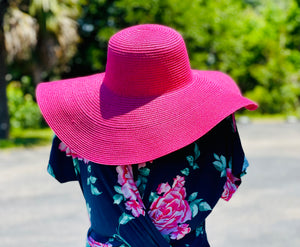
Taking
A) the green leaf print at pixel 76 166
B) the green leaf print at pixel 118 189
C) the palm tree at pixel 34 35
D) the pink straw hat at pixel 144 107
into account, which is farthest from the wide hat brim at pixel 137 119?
the palm tree at pixel 34 35

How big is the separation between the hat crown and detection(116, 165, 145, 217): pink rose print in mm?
268

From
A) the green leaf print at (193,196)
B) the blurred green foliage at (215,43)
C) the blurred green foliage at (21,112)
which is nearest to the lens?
the green leaf print at (193,196)

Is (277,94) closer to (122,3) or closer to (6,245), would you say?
(122,3)

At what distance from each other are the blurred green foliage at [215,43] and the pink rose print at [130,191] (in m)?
16.6

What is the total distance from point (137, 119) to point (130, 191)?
0.24 meters

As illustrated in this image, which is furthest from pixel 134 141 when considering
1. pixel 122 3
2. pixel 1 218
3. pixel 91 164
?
pixel 122 3

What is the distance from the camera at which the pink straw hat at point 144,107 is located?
1.73 m

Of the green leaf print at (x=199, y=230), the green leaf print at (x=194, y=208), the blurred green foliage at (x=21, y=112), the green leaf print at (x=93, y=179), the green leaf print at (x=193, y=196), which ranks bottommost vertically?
the blurred green foliage at (x=21, y=112)

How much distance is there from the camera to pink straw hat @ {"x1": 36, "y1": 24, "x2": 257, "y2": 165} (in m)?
1.73

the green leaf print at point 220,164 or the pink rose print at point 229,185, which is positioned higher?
the green leaf print at point 220,164

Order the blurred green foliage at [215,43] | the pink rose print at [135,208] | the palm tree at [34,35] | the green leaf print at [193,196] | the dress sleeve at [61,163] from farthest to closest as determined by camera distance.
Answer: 1. the blurred green foliage at [215,43]
2. the palm tree at [34,35]
3. the dress sleeve at [61,163]
4. the green leaf print at [193,196]
5. the pink rose print at [135,208]

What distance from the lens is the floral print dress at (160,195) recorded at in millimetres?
1729

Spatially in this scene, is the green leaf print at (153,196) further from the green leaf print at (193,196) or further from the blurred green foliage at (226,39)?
the blurred green foliage at (226,39)

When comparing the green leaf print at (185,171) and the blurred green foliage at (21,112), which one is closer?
the green leaf print at (185,171)
